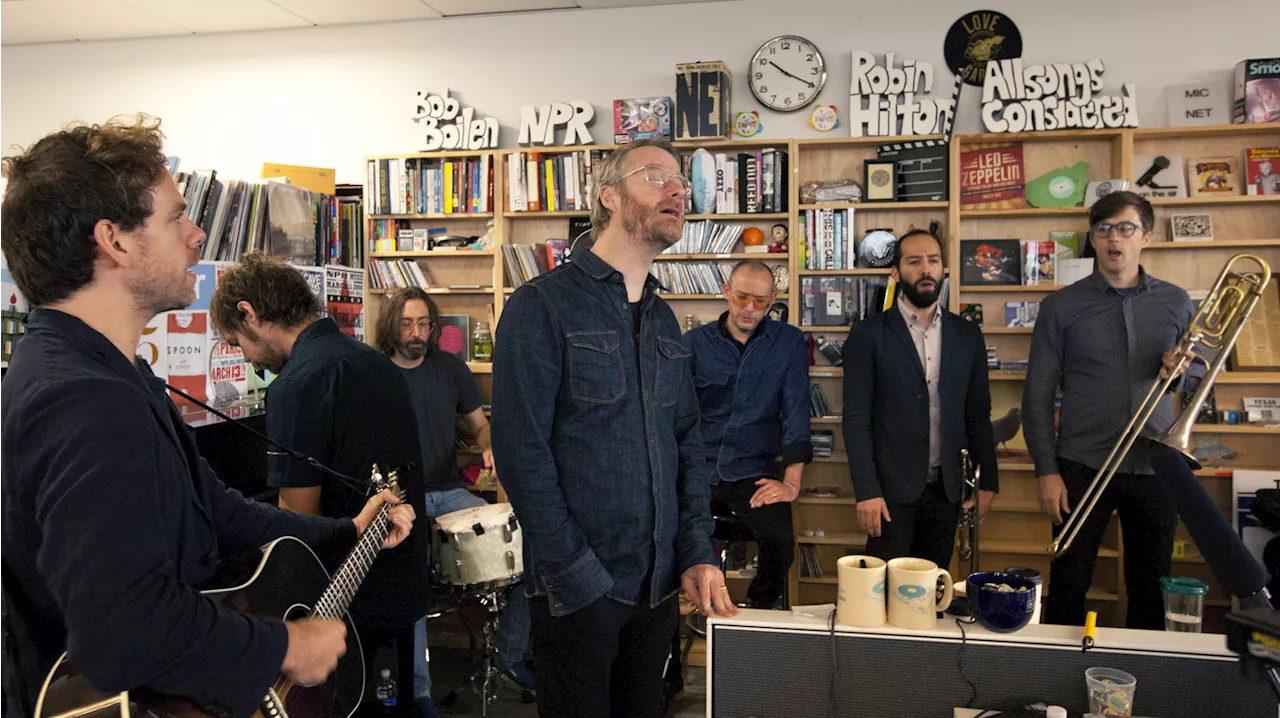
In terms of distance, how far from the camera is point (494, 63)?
4961 millimetres

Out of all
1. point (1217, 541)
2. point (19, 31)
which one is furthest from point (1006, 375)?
point (19, 31)

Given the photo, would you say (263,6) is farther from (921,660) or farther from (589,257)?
(921,660)

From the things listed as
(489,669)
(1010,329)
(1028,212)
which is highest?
(1028,212)

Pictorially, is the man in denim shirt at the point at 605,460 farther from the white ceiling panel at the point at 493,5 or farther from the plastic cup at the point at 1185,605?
the white ceiling panel at the point at 493,5

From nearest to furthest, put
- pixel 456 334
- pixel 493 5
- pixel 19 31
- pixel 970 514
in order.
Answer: pixel 970 514 < pixel 493 5 < pixel 456 334 < pixel 19 31

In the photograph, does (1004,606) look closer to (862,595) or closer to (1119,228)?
(862,595)

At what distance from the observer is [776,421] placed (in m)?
3.71

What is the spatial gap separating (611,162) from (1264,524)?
11.7ft

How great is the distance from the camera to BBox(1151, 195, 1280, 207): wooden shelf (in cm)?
404

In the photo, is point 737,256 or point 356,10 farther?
point 356,10

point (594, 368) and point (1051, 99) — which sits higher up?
point (1051, 99)

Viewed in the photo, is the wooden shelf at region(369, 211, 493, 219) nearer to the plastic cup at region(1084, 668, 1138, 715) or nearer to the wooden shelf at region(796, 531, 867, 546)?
the wooden shelf at region(796, 531, 867, 546)

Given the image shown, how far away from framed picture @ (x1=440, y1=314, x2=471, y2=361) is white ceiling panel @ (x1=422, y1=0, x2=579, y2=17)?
171 centimetres

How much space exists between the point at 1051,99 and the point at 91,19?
5.31m
